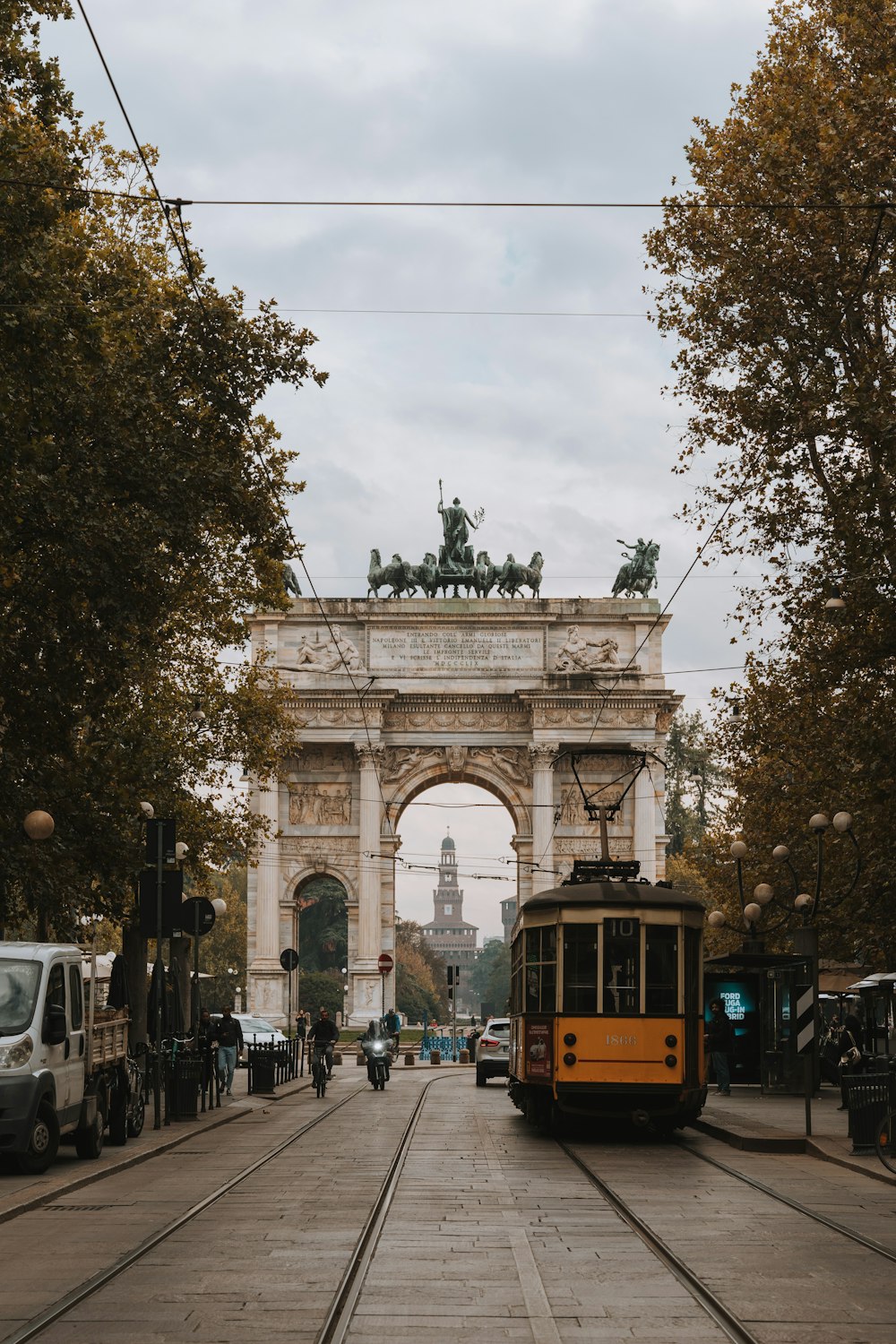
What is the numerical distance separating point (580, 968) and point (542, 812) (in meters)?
38.9

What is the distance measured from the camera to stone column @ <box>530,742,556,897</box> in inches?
2233

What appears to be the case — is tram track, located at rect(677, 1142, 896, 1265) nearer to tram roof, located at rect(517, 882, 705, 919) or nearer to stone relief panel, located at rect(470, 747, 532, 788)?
tram roof, located at rect(517, 882, 705, 919)

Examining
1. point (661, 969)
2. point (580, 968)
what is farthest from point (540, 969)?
point (661, 969)

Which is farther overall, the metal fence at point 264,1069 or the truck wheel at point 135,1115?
the metal fence at point 264,1069

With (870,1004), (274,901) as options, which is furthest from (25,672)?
(274,901)

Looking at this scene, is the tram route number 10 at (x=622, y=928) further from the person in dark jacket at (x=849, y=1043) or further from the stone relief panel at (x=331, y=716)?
the stone relief panel at (x=331, y=716)

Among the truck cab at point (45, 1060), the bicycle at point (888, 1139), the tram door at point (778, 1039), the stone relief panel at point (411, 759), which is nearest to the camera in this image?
the truck cab at point (45, 1060)

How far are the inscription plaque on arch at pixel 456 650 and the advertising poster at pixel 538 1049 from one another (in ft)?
128

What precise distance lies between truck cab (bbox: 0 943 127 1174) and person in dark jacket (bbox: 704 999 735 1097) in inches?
494

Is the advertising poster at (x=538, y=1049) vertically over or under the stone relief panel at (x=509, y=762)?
under

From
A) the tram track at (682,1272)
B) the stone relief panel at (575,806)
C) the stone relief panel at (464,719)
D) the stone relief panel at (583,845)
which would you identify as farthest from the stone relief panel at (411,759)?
the tram track at (682,1272)

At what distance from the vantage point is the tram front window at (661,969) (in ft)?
59.5

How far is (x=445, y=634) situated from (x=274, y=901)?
9.99 meters

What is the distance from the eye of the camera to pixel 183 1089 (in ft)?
71.1
